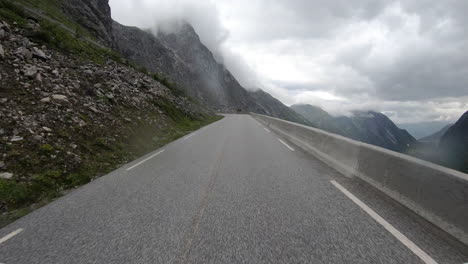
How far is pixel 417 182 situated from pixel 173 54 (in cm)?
11986

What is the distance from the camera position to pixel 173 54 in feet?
371

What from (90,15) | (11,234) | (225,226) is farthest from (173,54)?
(225,226)

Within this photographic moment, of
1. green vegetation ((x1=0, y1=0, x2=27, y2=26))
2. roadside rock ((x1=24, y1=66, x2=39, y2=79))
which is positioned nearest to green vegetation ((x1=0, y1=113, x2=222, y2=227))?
roadside rock ((x1=24, y1=66, x2=39, y2=79))

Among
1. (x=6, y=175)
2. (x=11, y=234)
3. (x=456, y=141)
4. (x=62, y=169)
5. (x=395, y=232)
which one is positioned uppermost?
(x=456, y=141)

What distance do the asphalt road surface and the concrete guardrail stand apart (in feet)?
0.63

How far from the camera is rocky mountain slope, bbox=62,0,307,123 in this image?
1642 inches

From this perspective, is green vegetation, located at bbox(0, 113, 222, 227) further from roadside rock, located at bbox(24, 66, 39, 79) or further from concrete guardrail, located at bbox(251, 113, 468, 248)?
concrete guardrail, located at bbox(251, 113, 468, 248)

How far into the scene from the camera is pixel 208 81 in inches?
5226

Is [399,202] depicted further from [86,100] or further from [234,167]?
[86,100]

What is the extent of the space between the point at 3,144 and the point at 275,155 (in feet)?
26.0

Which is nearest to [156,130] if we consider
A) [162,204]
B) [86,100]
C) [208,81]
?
[86,100]

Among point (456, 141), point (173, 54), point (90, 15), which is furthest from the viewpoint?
point (456, 141)

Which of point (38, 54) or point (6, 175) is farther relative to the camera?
point (38, 54)

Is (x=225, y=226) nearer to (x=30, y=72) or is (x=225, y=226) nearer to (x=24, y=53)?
(x=30, y=72)
